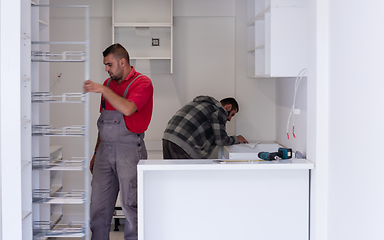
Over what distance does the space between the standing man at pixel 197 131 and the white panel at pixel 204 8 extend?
1.16m

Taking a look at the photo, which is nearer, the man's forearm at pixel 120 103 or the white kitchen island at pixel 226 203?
the white kitchen island at pixel 226 203

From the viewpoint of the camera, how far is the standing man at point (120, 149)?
9.91 feet

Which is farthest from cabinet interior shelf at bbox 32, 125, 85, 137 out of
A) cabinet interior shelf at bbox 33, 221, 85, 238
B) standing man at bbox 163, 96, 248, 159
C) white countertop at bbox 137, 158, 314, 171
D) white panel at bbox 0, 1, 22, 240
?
standing man at bbox 163, 96, 248, 159

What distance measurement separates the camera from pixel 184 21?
471 cm

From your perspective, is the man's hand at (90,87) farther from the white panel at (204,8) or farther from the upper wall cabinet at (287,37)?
the white panel at (204,8)

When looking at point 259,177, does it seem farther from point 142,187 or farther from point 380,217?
point 380,217

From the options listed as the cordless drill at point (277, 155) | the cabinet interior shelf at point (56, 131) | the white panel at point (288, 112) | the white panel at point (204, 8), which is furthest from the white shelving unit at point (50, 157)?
the white panel at point (204, 8)

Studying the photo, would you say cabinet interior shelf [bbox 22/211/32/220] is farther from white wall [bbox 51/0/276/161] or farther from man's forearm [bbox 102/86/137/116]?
white wall [bbox 51/0/276/161]

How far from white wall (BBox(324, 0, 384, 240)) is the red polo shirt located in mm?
1306

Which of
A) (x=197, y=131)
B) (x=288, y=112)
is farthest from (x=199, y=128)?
(x=288, y=112)

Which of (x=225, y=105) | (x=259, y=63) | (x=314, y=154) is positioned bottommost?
(x=314, y=154)

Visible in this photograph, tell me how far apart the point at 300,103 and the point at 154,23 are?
1.81 metres

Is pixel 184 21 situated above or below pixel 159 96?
above

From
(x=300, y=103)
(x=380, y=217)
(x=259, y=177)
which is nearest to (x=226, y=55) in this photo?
(x=300, y=103)
